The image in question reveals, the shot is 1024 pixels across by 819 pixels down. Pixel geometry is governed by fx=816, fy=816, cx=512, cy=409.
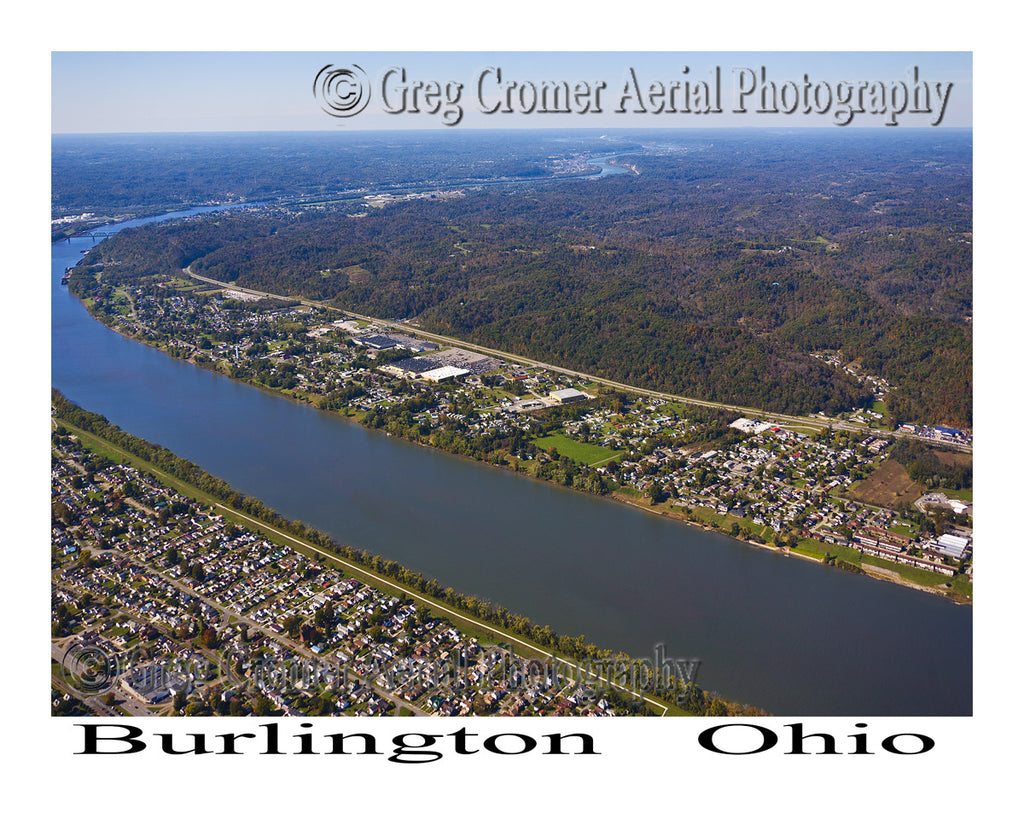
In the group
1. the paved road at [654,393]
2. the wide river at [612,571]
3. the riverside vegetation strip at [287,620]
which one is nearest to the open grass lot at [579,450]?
the wide river at [612,571]

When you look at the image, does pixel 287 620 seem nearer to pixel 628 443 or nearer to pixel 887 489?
pixel 628 443

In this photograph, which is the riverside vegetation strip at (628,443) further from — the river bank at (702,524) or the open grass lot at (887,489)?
the open grass lot at (887,489)

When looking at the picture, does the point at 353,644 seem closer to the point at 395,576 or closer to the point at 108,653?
the point at 395,576

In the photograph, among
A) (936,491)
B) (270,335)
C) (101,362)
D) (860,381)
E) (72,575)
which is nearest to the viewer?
(72,575)

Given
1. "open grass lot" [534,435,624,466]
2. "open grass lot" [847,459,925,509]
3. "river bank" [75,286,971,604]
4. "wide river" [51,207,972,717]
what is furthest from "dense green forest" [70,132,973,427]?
"wide river" [51,207,972,717]

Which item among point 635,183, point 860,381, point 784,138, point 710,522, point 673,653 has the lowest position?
point 673,653

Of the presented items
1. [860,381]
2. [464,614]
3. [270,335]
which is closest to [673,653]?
[464,614]

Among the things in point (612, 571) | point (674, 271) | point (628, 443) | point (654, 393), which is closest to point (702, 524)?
point (612, 571)
